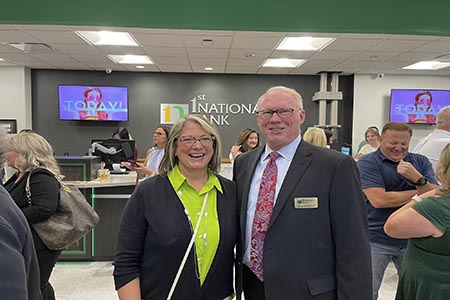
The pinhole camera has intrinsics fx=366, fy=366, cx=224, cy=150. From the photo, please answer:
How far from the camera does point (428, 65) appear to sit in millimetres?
7746

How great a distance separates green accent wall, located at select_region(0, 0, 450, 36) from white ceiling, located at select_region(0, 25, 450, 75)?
153cm

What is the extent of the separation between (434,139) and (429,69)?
6025 mm

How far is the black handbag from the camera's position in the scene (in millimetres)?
2297

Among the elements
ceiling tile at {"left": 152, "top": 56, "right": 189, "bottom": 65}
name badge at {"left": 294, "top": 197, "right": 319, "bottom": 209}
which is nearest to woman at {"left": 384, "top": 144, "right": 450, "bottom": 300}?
name badge at {"left": 294, "top": 197, "right": 319, "bottom": 209}

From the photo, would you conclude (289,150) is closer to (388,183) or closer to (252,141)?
(388,183)

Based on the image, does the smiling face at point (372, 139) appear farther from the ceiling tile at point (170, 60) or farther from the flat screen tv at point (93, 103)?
the flat screen tv at point (93, 103)

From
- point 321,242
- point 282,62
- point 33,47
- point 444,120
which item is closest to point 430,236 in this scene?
point 321,242

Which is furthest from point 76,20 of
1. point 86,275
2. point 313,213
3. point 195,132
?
point 86,275

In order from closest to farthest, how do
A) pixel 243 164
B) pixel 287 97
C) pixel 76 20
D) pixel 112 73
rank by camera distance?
pixel 287 97 → pixel 243 164 → pixel 76 20 → pixel 112 73

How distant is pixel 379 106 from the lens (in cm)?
881

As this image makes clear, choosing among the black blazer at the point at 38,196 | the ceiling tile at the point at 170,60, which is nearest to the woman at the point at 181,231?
the black blazer at the point at 38,196

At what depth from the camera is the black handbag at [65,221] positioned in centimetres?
Result: 230

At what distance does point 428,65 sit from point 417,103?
109cm

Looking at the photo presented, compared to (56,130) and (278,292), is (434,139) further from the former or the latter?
(56,130)
